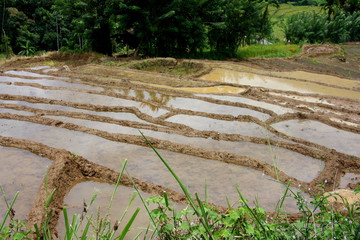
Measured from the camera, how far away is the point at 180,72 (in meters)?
13.3

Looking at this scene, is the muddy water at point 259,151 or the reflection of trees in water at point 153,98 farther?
the reflection of trees in water at point 153,98

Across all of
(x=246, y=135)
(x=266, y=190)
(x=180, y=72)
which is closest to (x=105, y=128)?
(x=246, y=135)

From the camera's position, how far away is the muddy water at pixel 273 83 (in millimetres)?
9844

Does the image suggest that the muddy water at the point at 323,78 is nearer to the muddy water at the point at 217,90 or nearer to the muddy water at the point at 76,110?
the muddy water at the point at 217,90

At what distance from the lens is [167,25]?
15312 millimetres

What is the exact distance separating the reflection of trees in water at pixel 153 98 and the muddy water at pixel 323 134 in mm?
2882

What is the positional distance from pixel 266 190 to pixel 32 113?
5.38m

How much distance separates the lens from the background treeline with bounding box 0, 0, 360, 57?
567 inches

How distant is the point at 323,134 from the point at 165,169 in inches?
134

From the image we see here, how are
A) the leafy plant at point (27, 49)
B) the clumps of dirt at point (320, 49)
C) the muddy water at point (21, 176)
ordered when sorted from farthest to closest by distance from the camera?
the leafy plant at point (27, 49) → the clumps of dirt at point (320, 49) → the muddy water at point (21, 176)

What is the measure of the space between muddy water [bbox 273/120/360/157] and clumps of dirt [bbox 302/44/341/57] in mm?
13337

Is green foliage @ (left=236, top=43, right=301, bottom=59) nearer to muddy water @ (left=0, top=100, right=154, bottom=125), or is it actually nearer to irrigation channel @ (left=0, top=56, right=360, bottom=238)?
irrigation channel @ (left=0, top=56, right=360, bottom=238)

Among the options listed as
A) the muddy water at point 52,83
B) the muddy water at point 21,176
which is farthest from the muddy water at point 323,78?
the muddy water at point 21,176

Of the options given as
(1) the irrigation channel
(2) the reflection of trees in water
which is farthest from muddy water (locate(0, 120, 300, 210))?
(2) the reflection of trees in water
